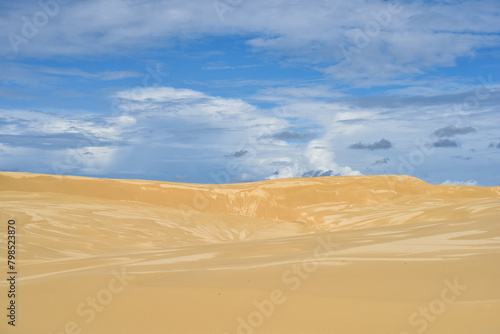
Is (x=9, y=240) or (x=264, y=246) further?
(x=9, y=240)

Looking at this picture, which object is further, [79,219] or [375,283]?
[79,219]

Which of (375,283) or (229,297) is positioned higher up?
(375,283)

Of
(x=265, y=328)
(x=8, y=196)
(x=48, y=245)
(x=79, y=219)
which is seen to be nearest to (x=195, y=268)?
(x=265, y=328)

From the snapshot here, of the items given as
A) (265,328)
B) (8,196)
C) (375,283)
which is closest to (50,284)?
(265,328)

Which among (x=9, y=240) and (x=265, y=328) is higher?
(x=9, y=240)

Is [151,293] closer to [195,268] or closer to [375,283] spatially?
[195,268]

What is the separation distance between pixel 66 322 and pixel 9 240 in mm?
7155

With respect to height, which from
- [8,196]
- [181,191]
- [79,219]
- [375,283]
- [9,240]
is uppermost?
[181,191]

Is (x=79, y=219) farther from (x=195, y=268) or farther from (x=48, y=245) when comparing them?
(x=195, y=268)

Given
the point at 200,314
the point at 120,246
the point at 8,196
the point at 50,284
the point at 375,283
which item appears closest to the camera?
the point at 200,314

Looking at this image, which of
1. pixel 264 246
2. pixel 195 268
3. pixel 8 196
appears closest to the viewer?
pixel 195 268

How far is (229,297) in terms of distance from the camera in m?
5.15

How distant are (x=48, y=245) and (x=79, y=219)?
137 inches

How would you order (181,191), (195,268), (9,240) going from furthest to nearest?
(181,191) < (9,240) < (195,268)
